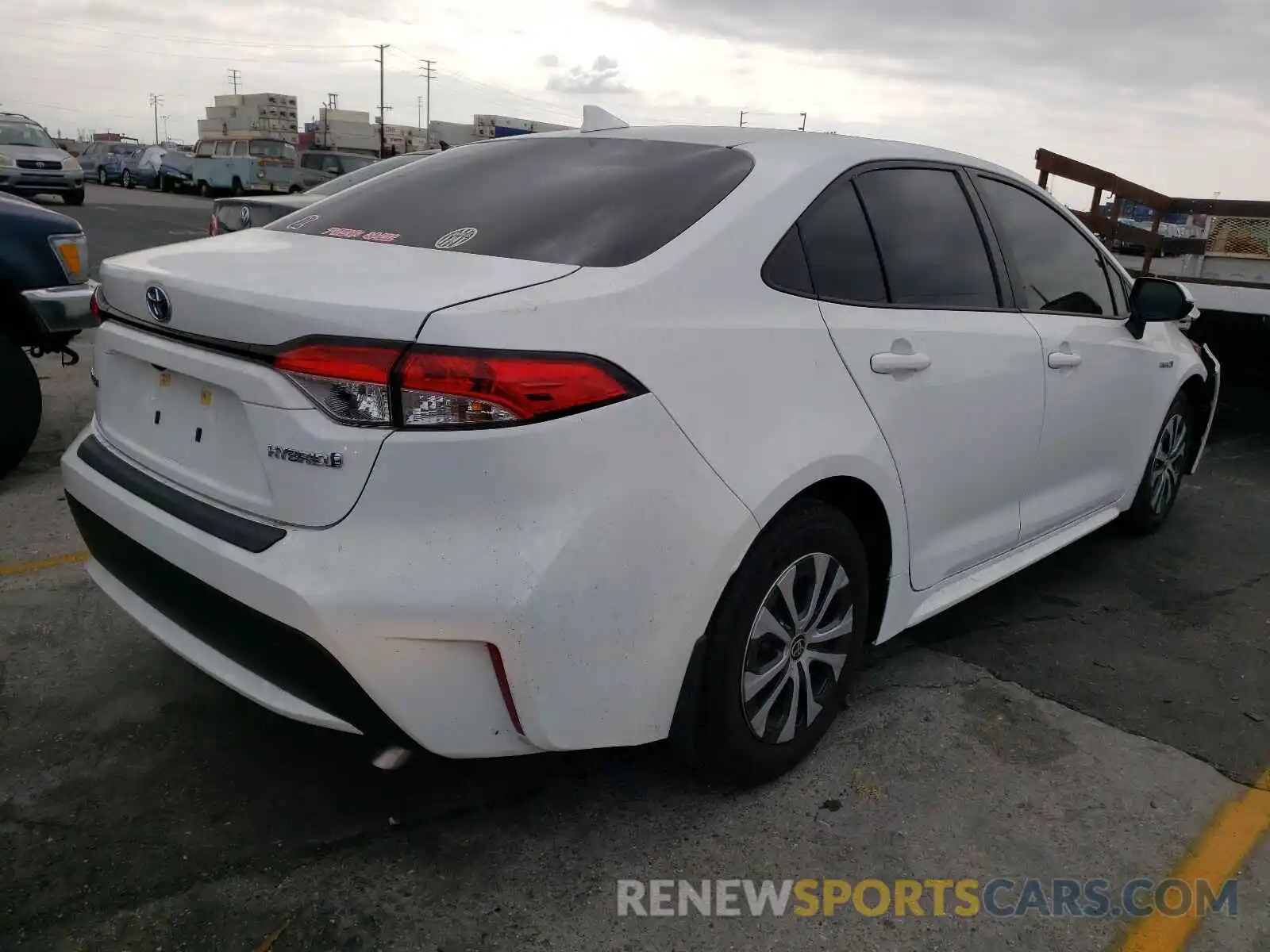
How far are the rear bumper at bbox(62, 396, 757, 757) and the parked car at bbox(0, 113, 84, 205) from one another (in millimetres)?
25535

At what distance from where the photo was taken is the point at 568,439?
1.90 m

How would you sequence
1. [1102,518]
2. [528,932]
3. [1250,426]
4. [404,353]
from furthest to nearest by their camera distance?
[1250,426] < [1102,518] < [528,932] < [404,353]

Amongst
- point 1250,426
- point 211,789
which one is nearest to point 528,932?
point 211,789

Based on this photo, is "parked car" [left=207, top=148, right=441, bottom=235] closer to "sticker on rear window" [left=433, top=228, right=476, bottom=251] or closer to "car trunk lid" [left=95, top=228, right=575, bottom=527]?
"car trunk lid" [left=95, top=228, right=575, bottom=527]

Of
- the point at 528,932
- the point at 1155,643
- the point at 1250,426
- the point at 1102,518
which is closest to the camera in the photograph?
the point at 528,932

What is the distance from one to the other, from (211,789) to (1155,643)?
320 centimetres

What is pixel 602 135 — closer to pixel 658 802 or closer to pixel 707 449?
pixel 707 449

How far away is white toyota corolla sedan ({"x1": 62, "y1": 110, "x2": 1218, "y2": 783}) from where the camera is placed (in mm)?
1877

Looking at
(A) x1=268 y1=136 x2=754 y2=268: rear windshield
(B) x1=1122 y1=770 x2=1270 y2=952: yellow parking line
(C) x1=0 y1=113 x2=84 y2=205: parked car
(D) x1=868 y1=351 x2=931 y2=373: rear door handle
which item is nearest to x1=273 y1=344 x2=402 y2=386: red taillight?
(A) x1=268 y1=136 x2=754 y2=268: rear windshield

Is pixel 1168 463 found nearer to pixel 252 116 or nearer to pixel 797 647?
pixel 797 647

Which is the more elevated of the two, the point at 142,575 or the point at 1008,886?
the point at 142,575

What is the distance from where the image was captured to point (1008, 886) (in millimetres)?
2314

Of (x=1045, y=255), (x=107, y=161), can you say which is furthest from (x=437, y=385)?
(x=107, y=161)

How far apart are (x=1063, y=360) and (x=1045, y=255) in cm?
40
